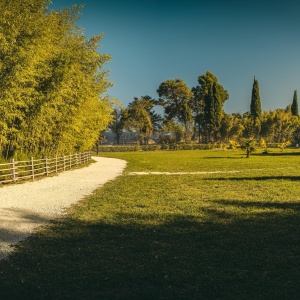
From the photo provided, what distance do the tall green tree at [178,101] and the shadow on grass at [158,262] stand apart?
229 ft

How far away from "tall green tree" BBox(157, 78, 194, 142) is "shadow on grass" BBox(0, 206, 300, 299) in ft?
229

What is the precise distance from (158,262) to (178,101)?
75430 millimetres

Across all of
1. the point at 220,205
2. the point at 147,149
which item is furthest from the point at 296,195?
the point at 147,149

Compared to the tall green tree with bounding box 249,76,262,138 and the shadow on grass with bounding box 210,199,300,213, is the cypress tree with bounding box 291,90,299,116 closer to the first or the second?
the tall green tree with bounding box 249,76,262,138


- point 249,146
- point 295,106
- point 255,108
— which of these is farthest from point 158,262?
point 295,106

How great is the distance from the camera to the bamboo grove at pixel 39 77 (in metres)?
14.4

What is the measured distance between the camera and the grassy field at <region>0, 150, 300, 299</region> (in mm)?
3955

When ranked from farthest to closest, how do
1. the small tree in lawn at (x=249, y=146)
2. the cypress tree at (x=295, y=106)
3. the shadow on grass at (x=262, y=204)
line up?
1. the cypress tree at (x=295, y=106)
2. the small tree in lawn at (x=249, y=146)
3. the shadow on grass at (x=262, y=204)

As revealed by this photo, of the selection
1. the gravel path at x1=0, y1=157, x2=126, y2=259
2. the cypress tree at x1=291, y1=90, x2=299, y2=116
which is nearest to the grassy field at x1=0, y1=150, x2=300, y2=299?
the gravel path at x1=0, y1=157, x2=126, y2=259

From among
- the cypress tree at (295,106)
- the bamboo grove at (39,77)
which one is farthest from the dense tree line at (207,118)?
the bamboo grove at (39,77)

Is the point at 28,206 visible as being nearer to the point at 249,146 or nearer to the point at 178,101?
the point at 249,146

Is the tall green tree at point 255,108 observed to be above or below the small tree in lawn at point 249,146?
above

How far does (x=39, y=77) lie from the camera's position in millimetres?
17469

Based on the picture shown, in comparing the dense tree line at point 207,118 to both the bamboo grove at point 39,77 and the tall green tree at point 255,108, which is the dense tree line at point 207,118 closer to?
the tall green tree at point 255,108
